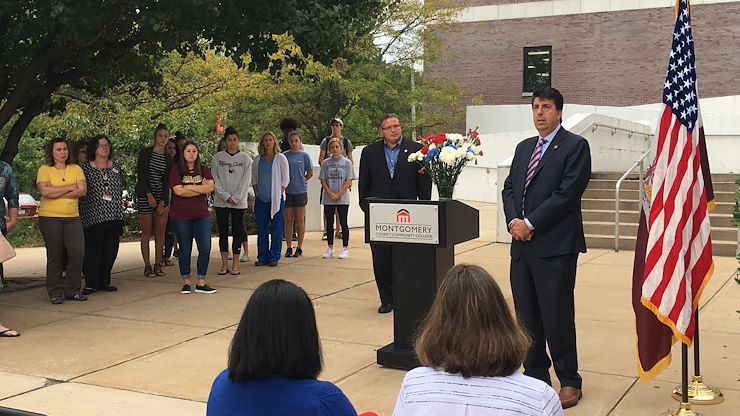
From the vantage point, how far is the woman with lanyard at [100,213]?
10.1 metres

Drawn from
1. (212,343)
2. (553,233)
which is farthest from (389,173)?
(553,233)

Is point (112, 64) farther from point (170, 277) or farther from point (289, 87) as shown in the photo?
point (289, 87)

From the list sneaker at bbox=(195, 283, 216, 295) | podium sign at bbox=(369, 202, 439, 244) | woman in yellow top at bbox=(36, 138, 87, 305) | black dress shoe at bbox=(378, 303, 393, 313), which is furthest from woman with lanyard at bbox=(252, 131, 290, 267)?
podium sign at bbox=(369, 202, 439, 244)

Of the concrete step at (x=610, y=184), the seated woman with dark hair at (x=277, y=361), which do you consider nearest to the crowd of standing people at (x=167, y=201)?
the seated woman with dark hair at (x=277, y=361)

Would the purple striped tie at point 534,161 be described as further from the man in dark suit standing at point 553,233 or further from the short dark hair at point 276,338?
the short dark hair at point 276,338

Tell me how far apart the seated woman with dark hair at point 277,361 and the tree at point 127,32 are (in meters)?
6.09

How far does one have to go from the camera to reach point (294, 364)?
2938 millimetres

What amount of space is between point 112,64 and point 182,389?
6.12 meters

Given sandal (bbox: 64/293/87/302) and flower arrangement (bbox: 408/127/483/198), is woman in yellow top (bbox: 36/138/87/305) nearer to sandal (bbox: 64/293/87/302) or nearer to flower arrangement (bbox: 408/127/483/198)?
sandal (bbox: 64/293/87/302)

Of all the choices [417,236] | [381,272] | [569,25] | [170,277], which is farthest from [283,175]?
[569,25]

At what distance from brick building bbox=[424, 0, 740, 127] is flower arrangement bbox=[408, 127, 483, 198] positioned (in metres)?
25.8

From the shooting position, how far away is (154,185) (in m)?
11.3

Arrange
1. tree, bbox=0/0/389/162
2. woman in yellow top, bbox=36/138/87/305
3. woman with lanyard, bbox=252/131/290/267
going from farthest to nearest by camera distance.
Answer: woman with lanyard, bbox=252/131/290/267, woman in yellow top, bbox=36/138/87/305, tree, bbox=0/0/389/162

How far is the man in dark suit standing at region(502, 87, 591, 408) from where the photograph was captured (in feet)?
19.2
